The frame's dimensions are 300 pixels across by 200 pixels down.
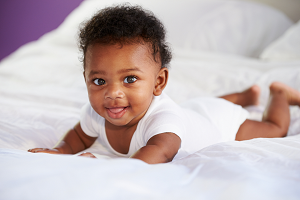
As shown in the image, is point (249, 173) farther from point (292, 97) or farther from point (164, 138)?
point (292, 97)

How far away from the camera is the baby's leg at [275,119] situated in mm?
978

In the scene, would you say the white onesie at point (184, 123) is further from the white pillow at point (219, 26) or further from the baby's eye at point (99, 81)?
the white pillow at point (219, 26)

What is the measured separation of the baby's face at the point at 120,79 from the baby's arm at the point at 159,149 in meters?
0.10

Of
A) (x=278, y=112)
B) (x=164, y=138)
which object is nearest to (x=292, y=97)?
(x=278, y=112)

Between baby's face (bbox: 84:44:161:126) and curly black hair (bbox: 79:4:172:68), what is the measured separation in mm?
19

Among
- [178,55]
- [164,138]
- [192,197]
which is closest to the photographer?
[192,197]

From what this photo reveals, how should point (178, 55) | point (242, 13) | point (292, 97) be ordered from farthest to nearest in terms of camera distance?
point (242, 13), point (178, 55), point (292, 97)

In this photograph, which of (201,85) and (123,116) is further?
(201,85)

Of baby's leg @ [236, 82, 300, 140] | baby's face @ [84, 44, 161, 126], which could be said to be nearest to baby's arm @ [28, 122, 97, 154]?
baby's face @ [84, 44, 161, 126]

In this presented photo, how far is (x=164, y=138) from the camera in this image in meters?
0.66

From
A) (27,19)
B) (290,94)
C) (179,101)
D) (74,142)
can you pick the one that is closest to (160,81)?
(74,142)

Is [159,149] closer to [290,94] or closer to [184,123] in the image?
[184,123]

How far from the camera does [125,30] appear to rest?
67 centimetres

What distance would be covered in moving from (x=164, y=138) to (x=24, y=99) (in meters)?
0.78
